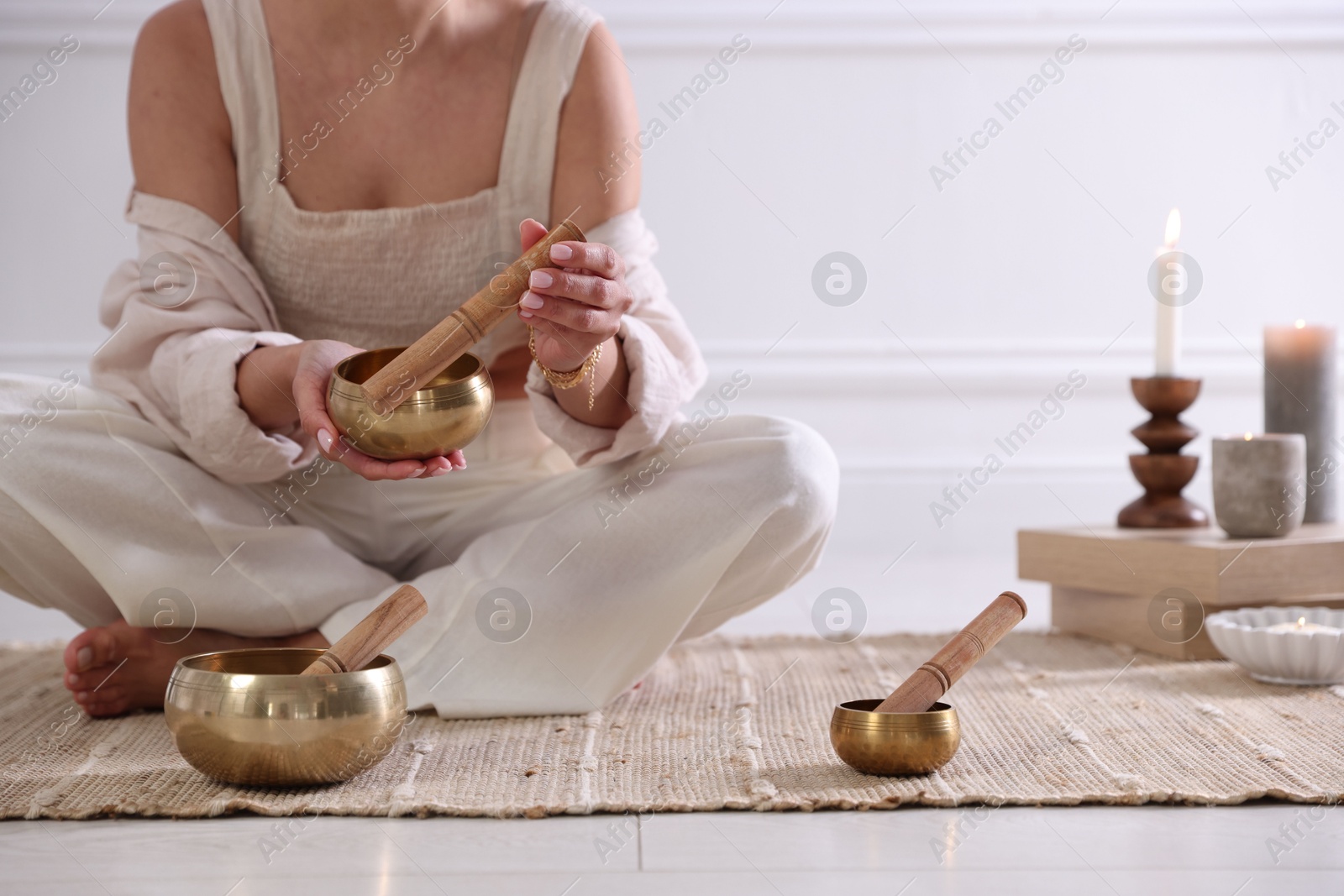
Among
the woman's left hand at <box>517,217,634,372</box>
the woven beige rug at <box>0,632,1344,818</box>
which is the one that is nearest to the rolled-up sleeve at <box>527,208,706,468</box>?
the woman's left hand at <box>517,217,634,372</box>

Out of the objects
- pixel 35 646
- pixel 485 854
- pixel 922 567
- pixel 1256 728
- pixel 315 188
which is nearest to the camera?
pixel 485 854

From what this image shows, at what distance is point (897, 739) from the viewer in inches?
36.2

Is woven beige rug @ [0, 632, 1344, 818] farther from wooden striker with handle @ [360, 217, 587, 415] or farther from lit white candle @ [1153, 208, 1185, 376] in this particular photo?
lit white candle @ [1153, 208, 1185, 376]

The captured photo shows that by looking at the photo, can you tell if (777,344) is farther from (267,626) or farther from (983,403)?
(267,626)

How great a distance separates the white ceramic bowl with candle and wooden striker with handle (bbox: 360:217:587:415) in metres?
0.82

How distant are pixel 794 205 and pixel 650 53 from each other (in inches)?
17.0

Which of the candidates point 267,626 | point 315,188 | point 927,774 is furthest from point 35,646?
point 927,774

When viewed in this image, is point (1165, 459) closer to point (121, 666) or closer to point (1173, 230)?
point (1173, 230)

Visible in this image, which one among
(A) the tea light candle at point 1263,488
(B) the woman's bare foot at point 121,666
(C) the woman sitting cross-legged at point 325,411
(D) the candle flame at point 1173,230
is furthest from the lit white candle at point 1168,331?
(B) the woman's bare foot at point 121,666

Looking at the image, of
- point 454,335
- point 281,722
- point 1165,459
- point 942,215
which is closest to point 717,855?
point 281,722

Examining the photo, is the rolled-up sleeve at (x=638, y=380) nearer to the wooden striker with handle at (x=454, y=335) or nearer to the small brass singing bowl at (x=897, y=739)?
the wooden striker with handle at (x=454, y=335)

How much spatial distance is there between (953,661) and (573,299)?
0.40 meters

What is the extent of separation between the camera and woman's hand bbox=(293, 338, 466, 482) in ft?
3.26

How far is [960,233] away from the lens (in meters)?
2.60
